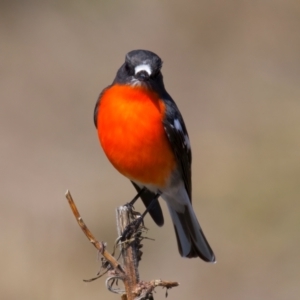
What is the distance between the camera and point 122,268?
12.3 ft

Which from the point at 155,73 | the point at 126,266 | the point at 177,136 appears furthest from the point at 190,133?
the point at 126,266

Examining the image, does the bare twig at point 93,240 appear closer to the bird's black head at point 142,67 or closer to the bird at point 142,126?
the bird at point 142,126

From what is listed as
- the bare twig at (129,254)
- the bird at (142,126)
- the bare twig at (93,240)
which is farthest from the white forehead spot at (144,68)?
the bare twig at (93,240)

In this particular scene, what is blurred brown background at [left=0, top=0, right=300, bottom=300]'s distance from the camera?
28.1 feet

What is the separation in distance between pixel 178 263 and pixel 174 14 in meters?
5.55

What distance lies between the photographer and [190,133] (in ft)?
35.4

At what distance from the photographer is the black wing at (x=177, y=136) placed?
5254mm

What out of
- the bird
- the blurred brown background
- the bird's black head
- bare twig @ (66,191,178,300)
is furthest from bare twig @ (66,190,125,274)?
the blurred brown background

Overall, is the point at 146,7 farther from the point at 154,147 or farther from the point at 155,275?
the point at 154,147

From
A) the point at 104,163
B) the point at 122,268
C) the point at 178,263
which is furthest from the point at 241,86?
the point at 122,268

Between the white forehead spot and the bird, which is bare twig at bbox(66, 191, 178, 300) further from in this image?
the white forehead spot

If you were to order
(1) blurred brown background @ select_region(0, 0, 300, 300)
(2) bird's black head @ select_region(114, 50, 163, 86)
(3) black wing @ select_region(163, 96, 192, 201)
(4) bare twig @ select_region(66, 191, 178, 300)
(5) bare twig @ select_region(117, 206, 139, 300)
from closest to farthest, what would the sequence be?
1. (4) bare twig @ select_region(66, 191, 178, 300)
2. (5) bare twig @ select_region(117, 206, 139, 300)
3. (2) bird's black head @ select_region(114, 50, 163, 86)
4. (3) black wing @ select_region(163, 96, 192, 201)
5. (1) blurred brown background @ select_region(0, 0, 300, 300)

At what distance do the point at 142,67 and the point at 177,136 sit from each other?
1.98ft

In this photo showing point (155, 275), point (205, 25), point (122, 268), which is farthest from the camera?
point (205, 25)
